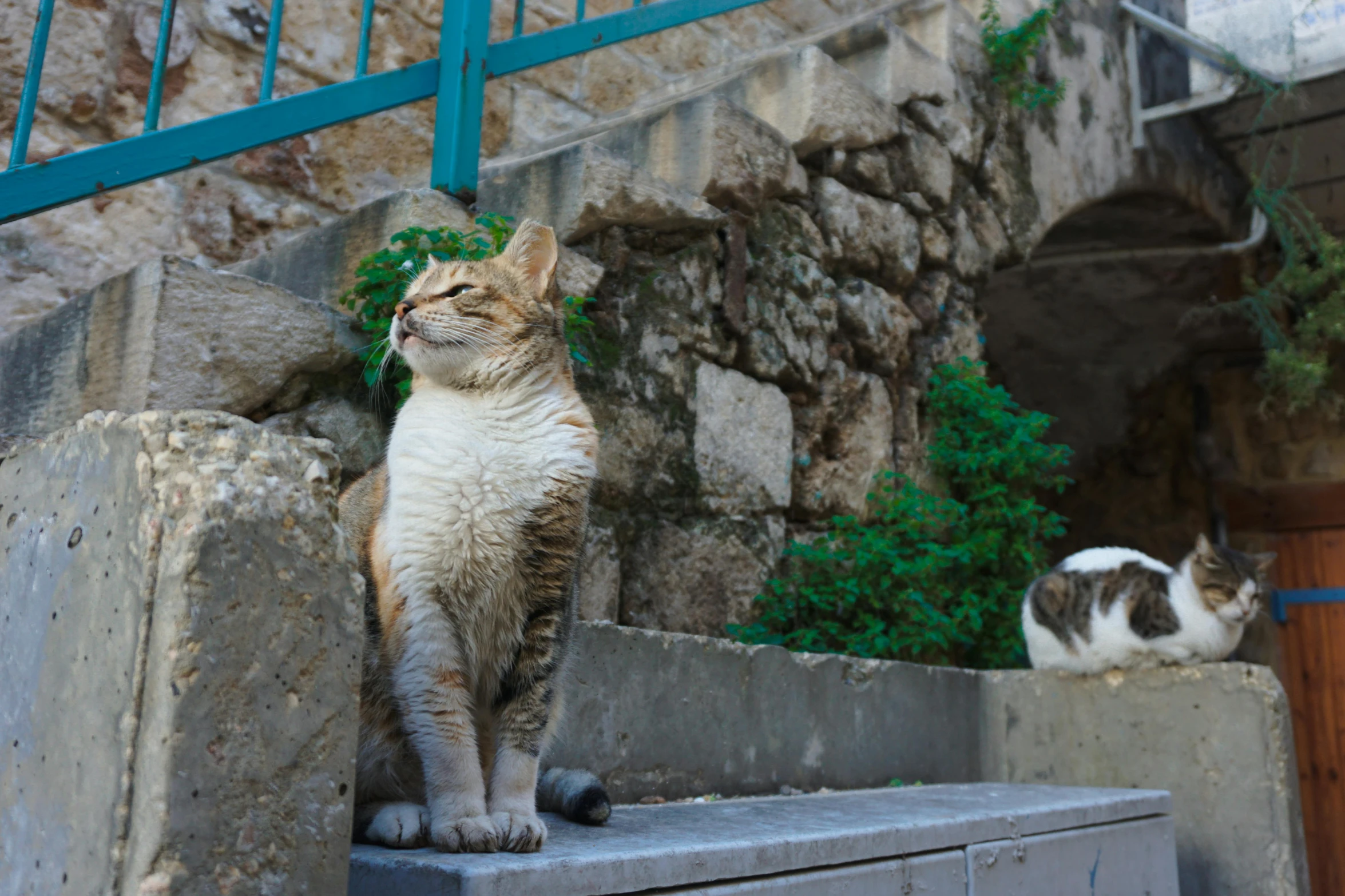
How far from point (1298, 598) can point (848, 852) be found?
6.22m

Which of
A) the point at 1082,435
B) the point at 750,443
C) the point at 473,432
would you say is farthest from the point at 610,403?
the point at 1082,435

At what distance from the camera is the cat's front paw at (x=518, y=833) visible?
133cm

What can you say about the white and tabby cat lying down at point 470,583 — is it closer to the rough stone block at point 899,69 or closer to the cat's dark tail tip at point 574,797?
the cat's dark tail tip at point 574,797

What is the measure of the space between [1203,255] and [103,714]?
6.40m

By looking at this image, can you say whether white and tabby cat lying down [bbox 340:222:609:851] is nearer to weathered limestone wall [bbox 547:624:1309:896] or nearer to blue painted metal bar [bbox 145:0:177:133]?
weathered limestone wall [bbox 547:624:1309:896]

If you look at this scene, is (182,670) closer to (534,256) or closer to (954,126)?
(534,256)

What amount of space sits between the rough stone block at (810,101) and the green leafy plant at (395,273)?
63.4 inches

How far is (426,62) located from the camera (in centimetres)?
267

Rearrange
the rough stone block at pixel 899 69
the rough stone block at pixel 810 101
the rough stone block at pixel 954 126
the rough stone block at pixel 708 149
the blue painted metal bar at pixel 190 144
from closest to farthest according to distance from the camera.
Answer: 1. the blue painted metal bar at pixel 190 144
2. the rough stone block at pixel 708 149
3. the rough stone block at pixel 810 101
4. the rough stone block at pixel 899 69
5. the rough stone block at pixel 954 126

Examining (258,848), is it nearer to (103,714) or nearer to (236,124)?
(103,714)

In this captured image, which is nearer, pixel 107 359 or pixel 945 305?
pixel 107 359

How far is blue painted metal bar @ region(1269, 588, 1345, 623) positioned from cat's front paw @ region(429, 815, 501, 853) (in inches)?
268

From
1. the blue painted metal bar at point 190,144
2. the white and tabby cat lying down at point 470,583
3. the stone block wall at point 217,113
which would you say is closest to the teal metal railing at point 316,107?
the blue painted metal bar at point 190,144

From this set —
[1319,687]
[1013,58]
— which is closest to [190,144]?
[1013,58]
